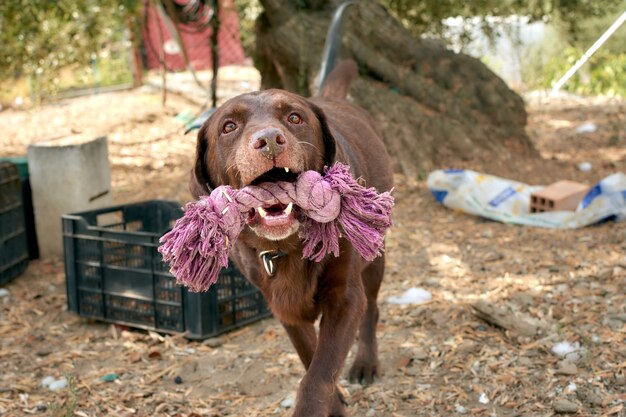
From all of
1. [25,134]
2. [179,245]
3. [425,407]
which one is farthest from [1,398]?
[25,134]

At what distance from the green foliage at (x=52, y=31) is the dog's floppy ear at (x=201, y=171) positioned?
15.6 feet

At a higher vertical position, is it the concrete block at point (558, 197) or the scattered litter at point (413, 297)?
the concrete block at point (558, 197)

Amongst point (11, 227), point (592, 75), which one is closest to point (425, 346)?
point (11, 227)

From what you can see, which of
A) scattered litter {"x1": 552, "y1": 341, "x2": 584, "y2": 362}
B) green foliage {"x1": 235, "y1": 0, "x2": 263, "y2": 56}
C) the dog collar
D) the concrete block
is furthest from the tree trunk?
the dog collar

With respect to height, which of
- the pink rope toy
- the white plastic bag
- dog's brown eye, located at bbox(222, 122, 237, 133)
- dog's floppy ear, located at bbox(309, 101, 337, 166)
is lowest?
the white plastic bag

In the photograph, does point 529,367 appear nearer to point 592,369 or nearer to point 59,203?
point 592,369

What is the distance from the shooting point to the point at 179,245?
2648 mm

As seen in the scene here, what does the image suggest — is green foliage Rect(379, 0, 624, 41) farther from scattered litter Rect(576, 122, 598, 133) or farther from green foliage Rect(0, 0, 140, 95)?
green foliage Rect(0, 0, 140, 95)

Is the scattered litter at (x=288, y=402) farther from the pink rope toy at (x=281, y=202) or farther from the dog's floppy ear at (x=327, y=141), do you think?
the dog's floppy ear at (x=327, y=141)

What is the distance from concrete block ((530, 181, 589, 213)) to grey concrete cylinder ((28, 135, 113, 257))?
3.71 metres

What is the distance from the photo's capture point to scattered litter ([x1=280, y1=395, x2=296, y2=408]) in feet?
12.3

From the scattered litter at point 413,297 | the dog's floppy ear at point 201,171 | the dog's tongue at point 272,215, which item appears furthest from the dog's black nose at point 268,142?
the scattered litter at point 413,297

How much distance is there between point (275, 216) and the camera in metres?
2.71

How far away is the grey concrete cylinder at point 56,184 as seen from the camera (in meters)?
6.21
